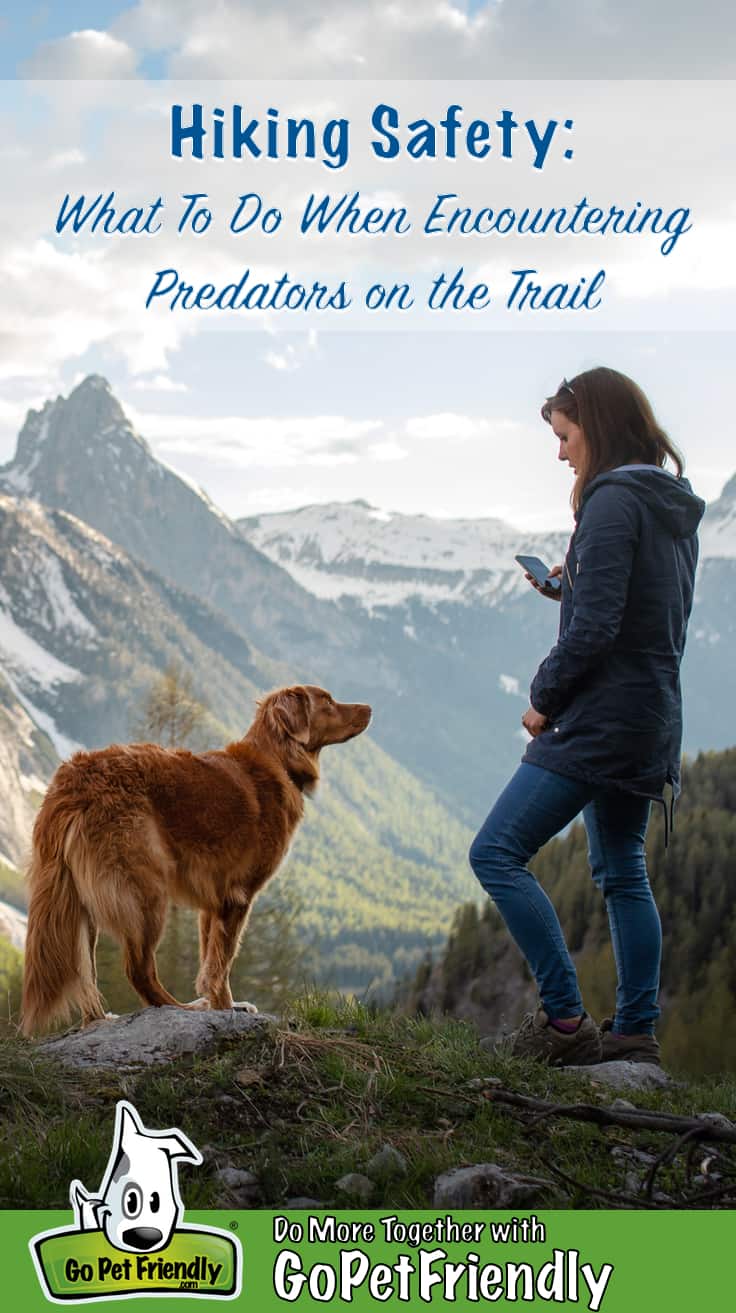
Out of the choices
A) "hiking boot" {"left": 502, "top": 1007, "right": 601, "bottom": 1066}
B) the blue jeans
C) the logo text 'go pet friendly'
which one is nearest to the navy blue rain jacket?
the blue jeans

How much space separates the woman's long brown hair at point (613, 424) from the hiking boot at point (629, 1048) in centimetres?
261

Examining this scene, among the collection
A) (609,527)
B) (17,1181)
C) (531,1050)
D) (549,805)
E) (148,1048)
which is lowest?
(17,1181)

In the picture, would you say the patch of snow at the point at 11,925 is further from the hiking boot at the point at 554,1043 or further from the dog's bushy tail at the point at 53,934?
the hiking boot at the point at 554,1043

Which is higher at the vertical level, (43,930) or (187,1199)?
(43,930)

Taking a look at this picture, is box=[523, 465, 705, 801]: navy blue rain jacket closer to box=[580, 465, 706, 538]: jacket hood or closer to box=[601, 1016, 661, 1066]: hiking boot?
box=[580, 465, 706, 538]: jacket hood

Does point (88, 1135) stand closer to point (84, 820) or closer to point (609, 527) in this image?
point (84, 820)

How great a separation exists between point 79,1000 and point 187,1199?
7.29ft

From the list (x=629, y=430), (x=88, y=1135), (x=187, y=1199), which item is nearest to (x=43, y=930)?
(x=88, y=1135)

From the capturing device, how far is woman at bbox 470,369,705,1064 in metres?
5.62

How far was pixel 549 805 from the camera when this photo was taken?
5.68 meters

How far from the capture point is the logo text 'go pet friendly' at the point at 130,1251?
12.6ft

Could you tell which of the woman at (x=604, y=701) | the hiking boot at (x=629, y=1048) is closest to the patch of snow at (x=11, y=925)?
the hiking boot at (x=629, y=1048)

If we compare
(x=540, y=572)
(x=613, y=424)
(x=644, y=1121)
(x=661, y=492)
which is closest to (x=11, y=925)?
(x=540, y=572)

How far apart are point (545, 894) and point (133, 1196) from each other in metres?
2.46
